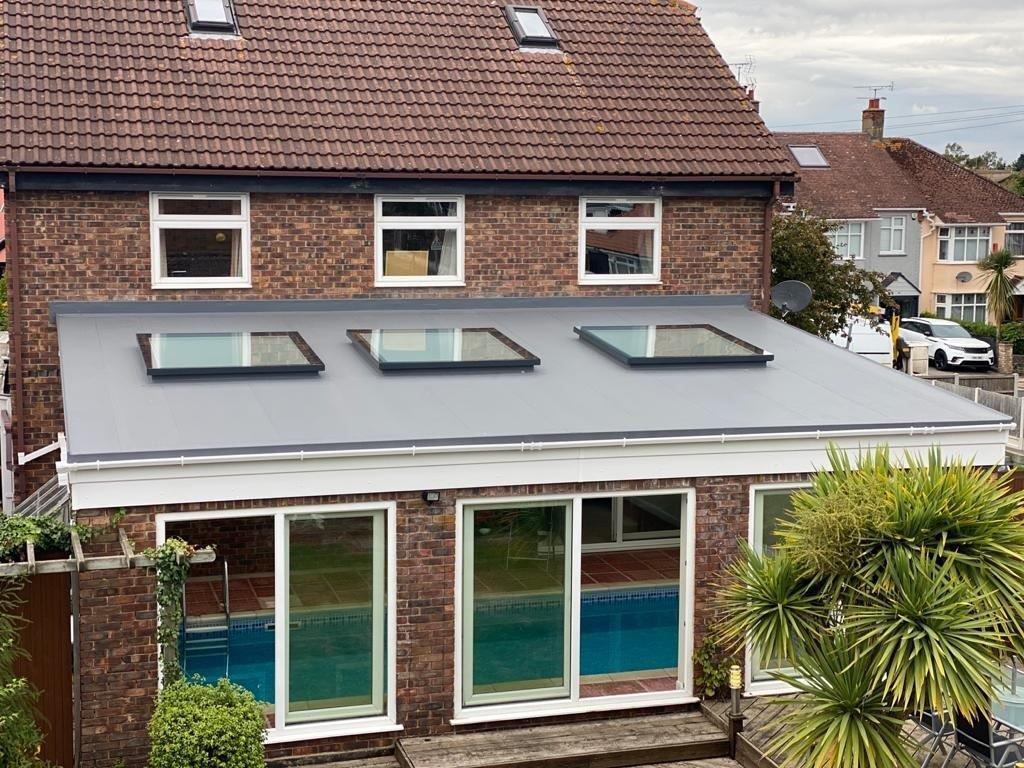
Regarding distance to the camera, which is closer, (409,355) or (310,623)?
(310,623)


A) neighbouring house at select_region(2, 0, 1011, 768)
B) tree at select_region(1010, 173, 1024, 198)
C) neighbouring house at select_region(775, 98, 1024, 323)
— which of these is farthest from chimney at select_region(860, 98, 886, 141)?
neighbouring house at select_region(2, 0, 1011, 768)

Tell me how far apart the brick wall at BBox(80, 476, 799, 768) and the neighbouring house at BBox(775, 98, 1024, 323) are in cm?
4193

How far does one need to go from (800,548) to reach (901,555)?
0.87 meters

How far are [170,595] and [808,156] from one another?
155 ft

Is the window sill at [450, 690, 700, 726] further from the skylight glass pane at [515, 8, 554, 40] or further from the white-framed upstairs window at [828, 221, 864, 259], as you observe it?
the white-framed upstairs window at [828, 221, 864, 259]

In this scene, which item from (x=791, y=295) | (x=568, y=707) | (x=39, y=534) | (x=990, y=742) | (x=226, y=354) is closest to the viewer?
(x=990, y=742)

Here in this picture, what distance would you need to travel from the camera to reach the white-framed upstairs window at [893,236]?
54906 mm

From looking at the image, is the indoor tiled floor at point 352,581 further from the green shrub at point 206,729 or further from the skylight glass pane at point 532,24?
the skylight glass pane at point 532,24

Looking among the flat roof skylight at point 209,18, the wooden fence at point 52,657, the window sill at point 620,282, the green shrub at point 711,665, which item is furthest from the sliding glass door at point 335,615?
the flat roof skylight at point 209,18

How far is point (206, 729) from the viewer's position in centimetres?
1052

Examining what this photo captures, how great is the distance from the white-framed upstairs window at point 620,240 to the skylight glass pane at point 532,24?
10.6 feet

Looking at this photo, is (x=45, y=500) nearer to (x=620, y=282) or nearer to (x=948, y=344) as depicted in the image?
(x=620, y=282)

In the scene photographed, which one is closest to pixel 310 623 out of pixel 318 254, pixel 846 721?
pixel 846 721

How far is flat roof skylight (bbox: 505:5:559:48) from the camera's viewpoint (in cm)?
1992
